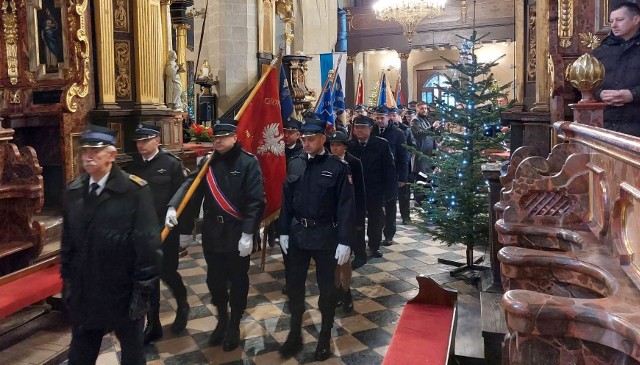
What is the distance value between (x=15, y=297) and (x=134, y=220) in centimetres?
174

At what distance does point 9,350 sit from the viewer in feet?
14.0

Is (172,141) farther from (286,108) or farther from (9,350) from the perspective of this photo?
(9,350)

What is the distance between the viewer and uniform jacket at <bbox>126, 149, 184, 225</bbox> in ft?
15.4

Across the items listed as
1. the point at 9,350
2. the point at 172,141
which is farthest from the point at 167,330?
the point at 172,141

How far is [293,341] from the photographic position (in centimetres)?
436

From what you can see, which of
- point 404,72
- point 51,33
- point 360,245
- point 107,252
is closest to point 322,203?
point 107,252

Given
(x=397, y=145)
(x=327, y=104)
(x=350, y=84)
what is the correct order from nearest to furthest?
(x=327, y=104) < (x=397, y=145) < (x=350, y=84)

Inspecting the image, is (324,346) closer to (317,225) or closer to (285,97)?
(317,225)

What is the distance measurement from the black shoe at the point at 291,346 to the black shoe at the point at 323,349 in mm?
161

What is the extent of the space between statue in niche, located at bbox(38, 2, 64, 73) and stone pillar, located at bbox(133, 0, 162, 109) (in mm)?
922

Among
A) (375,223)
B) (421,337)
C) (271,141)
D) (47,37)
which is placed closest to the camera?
(421,337)

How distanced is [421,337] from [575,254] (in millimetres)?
1271

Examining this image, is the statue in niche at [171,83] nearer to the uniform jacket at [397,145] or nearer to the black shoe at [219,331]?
the uniform jacket at [397,145]

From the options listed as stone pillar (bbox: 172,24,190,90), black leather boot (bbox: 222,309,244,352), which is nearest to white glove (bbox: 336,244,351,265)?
black leather boot (bbox: 222,309,244,352)
